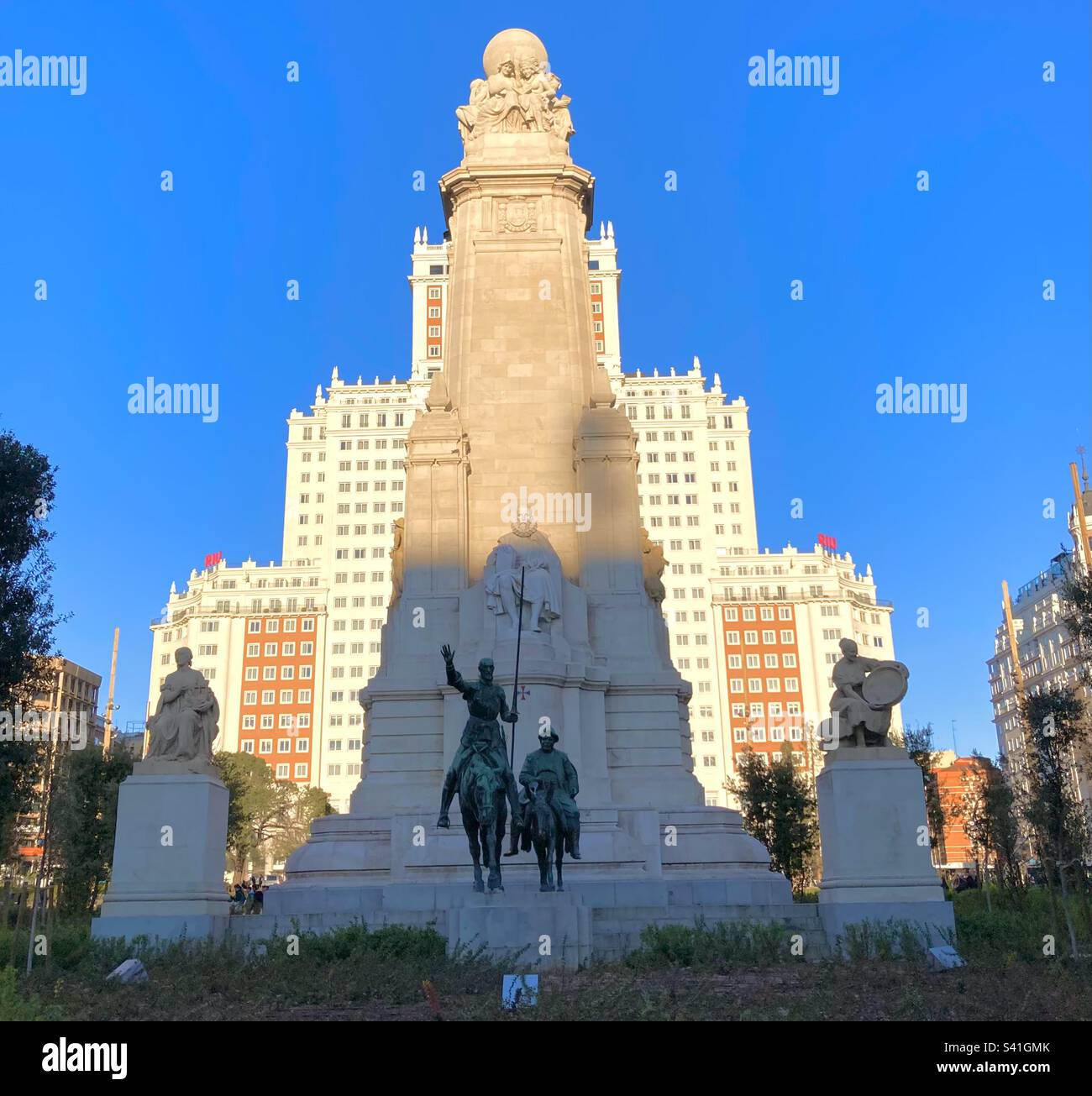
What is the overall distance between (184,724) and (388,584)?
99342mm

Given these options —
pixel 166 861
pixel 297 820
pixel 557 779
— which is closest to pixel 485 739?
pixel 557 779

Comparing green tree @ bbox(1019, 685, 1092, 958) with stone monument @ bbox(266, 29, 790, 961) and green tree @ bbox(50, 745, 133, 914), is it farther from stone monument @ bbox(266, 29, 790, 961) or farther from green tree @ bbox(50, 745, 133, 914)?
Result: green tree @ bbox(50, 745, 133, 914)

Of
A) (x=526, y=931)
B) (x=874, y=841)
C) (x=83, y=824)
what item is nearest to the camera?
(x=526, y=931)

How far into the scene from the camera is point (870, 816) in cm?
2127

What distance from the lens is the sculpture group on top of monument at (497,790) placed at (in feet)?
57.6

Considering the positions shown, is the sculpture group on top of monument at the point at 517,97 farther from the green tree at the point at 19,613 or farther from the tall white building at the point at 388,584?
the tall white building at the point at 388,584

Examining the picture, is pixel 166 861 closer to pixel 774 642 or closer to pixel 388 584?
pixel 388 584

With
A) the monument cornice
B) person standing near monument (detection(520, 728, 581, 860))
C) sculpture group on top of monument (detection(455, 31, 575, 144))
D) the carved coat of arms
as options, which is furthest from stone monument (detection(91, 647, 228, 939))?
sculpture group on top of monument (detection(455, 31, 575, 144))

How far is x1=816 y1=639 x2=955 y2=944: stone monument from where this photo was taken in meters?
20.5

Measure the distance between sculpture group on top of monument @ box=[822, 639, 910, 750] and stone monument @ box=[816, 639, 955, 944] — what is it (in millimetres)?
16

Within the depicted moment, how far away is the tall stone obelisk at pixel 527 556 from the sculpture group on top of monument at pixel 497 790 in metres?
5.14

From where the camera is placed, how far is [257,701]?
121m
